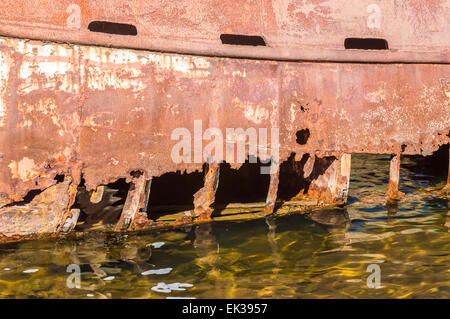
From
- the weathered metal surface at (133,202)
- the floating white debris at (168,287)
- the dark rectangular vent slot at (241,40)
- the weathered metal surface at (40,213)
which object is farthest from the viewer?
the dark rectangular vent slot at (241,40)

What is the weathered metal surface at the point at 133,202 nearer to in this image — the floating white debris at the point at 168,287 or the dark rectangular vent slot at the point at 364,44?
the floating white debris at the point at 168,287

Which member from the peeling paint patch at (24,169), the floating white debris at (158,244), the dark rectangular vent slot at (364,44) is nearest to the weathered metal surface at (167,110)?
the peeling paint patch at (24,169)

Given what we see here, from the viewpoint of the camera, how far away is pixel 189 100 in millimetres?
4250

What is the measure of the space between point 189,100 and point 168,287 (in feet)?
4.81

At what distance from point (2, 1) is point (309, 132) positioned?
2534 millimetres

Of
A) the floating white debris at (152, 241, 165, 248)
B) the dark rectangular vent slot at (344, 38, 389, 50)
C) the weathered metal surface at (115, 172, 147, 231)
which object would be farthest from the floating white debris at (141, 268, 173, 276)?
the dark rectangular vent slot at (344, 38, 389, 50)

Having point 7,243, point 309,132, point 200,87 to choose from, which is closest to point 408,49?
point 309,132

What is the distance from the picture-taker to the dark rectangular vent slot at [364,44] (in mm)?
5043

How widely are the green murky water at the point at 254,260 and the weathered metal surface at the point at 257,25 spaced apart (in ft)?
4.79

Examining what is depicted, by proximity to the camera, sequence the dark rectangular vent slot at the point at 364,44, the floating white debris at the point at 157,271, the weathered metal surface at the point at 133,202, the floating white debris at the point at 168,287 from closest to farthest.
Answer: the floating white debris at the point at 168,287 < the floating white debris at the point at 157,271 < the weathered metal surface at the point at 133,202 < the dark rectangular vent slot at the point at 364,44
